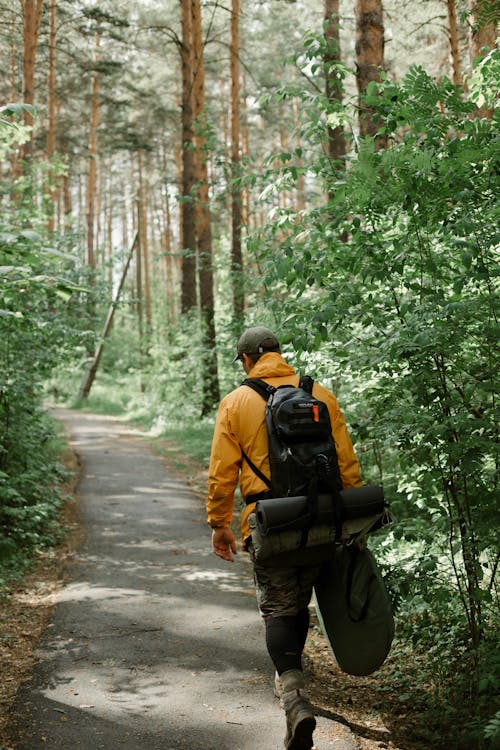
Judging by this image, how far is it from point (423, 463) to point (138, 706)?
2.32m

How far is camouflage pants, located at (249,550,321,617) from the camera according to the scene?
12.2 feet

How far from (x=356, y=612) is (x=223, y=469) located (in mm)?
1025

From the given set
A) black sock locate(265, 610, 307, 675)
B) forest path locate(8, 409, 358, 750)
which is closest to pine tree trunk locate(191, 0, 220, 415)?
forest path locate(8, 409, 358, 750)

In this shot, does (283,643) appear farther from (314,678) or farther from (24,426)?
(24,426)

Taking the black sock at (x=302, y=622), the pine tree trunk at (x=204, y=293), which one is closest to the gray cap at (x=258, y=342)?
the black sock at (x=302, y=622)

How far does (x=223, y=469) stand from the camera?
12.4ft

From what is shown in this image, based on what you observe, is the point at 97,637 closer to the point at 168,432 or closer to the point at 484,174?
the point at 484,174

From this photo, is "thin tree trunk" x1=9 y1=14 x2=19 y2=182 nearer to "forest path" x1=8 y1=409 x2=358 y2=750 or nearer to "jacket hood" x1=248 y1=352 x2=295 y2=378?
"forest path" x1=8 y1=409 x2=358 y2=750

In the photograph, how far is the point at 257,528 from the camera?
137 inches

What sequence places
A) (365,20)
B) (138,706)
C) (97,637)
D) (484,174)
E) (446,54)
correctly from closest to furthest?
(484,174), (138,706), (97,637), (365,20), (446,54)

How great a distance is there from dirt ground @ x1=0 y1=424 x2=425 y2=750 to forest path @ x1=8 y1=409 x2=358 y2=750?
4.3 inches

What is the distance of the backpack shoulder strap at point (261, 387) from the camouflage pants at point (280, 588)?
2.99 feet

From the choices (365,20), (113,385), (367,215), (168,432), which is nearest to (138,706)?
(367,215)

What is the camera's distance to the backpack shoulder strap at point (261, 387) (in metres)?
3.84
